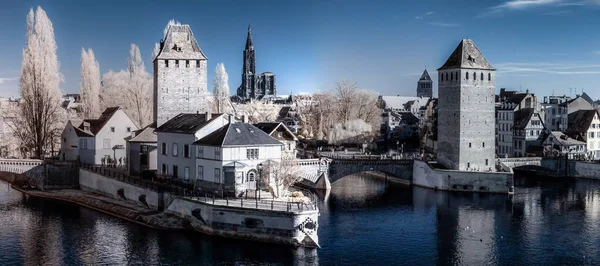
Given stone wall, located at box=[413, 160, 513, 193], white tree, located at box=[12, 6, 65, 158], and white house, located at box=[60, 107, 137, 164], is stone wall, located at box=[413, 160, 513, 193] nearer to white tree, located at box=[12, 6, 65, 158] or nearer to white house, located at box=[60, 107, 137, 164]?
white house, located at box=[60, 107, 137, 164]

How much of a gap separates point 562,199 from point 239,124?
3761 cm

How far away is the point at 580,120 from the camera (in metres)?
101

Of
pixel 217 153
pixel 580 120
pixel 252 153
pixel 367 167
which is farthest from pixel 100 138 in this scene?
pixel 580 120

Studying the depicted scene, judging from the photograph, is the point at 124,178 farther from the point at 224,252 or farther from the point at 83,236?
the point at 224,252

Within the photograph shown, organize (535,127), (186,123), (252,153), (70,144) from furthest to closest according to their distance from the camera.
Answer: (535,127)
(70,144)
(186,123)
(252,153)

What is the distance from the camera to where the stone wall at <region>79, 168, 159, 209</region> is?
182 ft

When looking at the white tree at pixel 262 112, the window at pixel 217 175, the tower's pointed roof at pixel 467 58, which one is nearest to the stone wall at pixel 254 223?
the window at pixel 217 175

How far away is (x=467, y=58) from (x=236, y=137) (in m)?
35.3

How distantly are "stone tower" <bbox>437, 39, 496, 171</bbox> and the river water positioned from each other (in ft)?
31.4

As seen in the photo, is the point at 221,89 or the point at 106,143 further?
the point at 221,89

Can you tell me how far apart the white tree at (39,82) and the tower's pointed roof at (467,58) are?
50.1 m

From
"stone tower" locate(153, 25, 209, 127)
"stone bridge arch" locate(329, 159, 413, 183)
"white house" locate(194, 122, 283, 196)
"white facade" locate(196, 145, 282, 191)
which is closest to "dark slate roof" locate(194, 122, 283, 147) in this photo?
"white house" locate(194, 122, 283, 196)

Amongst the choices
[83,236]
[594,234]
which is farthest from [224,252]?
[594,234]

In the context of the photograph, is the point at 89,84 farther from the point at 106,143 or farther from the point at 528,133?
Answer: the point at 528,133
